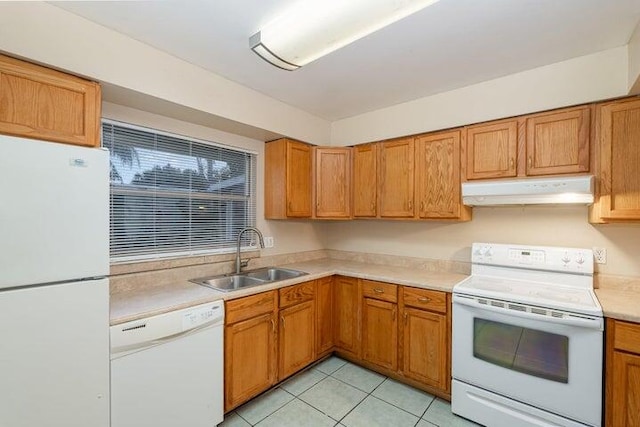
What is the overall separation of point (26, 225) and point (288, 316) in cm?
174

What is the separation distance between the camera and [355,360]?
8.96ft

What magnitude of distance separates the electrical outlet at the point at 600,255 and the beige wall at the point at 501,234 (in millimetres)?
23

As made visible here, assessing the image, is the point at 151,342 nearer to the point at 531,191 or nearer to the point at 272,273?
the point at 272,273

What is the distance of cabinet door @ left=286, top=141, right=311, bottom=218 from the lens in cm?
287

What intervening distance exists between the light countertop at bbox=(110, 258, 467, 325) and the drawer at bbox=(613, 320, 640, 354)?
0.88 metres

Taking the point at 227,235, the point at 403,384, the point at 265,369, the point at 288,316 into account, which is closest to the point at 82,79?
the point at 227,235

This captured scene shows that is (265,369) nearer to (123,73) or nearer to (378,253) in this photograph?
(378,253)

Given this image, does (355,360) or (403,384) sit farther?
(355,360)

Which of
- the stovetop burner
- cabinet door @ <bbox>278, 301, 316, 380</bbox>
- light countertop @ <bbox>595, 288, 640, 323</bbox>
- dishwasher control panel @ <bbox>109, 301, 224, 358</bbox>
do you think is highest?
the stovetop burner

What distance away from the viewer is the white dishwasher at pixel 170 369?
1.50 m

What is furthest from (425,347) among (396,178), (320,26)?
(320,26)

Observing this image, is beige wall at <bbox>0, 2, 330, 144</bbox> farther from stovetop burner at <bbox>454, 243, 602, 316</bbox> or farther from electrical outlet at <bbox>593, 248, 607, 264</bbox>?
electrical outlet at <bbox>593, 248, 607, 264</bbox>

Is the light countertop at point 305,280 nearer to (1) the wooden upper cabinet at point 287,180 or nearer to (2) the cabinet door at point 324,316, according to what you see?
(2) the cabinet door at point 324,316

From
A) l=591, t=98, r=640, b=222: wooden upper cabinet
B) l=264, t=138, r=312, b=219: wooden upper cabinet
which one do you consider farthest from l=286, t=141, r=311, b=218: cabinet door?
l=591, t=98, r=640, b=222: wooden upper cabinet
